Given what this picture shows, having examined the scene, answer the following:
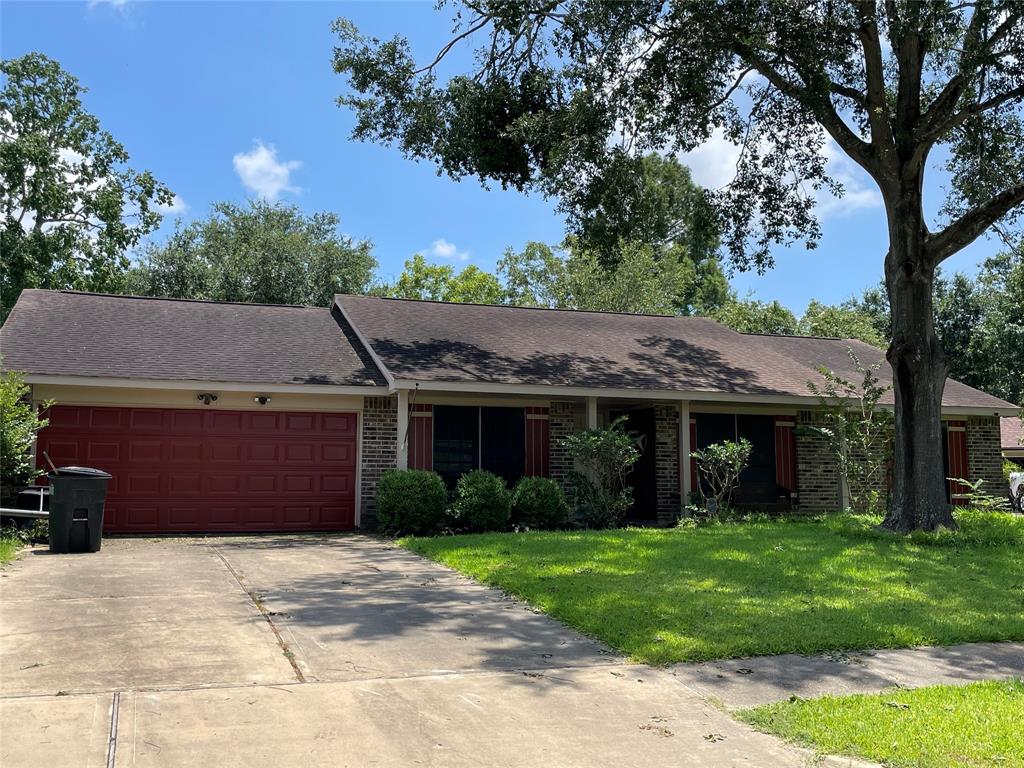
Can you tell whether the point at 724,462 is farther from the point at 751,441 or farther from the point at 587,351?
the point at 587,351

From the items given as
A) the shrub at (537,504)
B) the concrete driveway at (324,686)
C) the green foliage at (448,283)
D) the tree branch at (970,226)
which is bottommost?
the concrete driveway at (324,686)

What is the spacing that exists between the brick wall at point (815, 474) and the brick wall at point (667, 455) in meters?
2.76

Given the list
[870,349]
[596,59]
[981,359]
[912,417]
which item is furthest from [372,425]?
[981,359]

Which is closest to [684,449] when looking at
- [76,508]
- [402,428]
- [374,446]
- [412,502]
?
[402,428]

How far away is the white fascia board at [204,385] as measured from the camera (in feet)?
41.5

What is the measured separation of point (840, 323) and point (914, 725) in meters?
36.8

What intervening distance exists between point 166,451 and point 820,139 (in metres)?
13.2

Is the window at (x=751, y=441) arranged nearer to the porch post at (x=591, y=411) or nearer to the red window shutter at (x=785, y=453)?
the red window shutter at (x=785, y=453)

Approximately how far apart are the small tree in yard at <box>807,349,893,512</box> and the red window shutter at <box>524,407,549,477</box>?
507cm

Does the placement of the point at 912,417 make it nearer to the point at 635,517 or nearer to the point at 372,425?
the point at 635,517

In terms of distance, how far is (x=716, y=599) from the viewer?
7.49 m

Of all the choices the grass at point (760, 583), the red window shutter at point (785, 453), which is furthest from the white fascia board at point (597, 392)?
the grass at point (760, 583)

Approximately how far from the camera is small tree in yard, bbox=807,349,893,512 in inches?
602

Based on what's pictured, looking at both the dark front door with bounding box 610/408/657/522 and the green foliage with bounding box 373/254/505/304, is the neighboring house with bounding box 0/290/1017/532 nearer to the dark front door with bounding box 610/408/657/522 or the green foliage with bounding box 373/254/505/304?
the dark front door with bounding box 610/408/657/522
